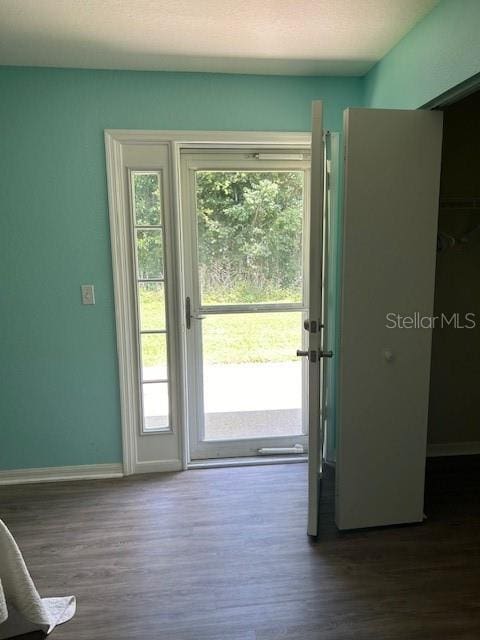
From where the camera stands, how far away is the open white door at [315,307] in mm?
1938

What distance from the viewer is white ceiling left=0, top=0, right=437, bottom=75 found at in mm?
1908

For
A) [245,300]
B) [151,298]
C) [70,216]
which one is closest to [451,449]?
[245,300]

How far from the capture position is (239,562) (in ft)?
6.79

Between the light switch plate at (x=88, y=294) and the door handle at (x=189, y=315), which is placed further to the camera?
the door handle at (x=189, y=315)

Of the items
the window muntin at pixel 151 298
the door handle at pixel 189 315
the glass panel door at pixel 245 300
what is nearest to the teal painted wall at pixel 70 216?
the window muntin at pixel 151 298

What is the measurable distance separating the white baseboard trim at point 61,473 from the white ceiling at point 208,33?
2.41 meters

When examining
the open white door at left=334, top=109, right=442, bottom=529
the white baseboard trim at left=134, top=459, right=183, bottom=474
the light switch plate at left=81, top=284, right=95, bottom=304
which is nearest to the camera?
the open white door at left=334, top=109, right=442, bottom=529

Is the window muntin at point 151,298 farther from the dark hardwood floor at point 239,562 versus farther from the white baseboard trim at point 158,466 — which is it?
the dark hardwood floor at point 239,562

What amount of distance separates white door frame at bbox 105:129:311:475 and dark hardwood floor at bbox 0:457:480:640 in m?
0.22

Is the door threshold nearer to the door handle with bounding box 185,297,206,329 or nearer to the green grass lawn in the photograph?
the green grass lawn

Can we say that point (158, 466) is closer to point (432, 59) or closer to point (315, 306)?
point (315, 306)

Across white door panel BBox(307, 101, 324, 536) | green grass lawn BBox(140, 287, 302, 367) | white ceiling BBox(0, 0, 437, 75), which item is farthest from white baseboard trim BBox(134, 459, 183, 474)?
white ceiling BBox(0, 0, 437, 75)

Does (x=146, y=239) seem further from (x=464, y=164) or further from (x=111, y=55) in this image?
(x=464, y=164)

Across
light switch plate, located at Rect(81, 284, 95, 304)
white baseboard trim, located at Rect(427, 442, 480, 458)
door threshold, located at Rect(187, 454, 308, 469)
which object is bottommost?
door threshold, located at Rect(187, 454, 308, 469)
